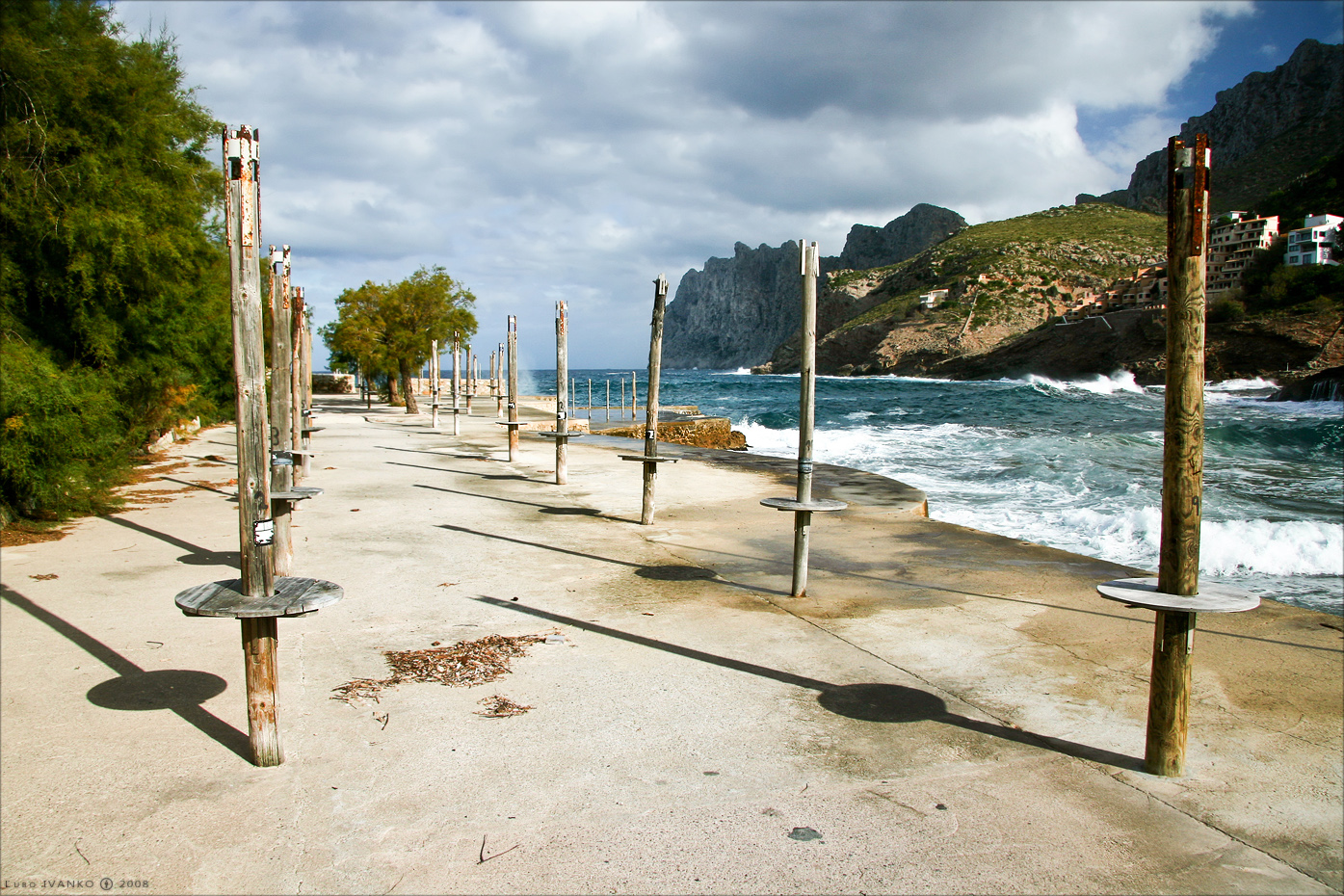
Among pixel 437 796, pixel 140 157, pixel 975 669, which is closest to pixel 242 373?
pixel 437 796

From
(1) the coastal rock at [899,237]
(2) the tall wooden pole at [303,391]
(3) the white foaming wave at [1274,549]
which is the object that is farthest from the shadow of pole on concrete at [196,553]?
(1) the coastal rock at [899,237]

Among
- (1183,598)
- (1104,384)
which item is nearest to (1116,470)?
(1183,598)

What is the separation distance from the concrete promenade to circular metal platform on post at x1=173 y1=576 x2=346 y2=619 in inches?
31.1

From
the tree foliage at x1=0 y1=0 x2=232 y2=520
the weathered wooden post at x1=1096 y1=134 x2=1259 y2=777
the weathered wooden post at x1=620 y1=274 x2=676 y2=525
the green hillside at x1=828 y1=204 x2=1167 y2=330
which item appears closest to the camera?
the weathered wooden post at x1=1096 y1=134 x2=1259 y2=777

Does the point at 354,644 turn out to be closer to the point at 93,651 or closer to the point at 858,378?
the point at 93,651

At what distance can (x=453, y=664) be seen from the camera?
502 cm

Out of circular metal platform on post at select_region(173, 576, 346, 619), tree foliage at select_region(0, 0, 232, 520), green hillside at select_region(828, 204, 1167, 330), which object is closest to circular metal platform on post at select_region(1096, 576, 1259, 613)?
circular metal platform on post at select_region(173, 576, 346, 619)

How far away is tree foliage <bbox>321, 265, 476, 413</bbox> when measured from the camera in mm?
31641

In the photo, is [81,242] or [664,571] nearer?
[664,571]

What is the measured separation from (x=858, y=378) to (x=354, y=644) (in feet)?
301

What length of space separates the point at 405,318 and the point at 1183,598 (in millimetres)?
31756

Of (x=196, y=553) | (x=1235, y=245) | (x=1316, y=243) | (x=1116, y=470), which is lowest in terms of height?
(x=1116, y=470)

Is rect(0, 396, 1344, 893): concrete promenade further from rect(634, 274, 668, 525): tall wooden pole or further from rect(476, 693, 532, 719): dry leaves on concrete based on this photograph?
rect(634, 274, 668, 525): tall wooden pole

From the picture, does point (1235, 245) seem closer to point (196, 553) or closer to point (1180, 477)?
point (1180, 477)
